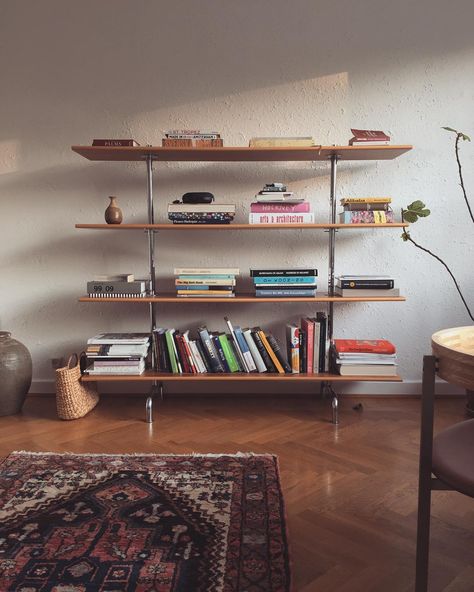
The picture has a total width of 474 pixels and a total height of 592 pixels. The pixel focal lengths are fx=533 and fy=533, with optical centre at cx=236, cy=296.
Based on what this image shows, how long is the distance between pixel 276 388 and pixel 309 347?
0.48m

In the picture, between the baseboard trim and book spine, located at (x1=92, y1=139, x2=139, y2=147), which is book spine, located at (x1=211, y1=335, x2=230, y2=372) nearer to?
the baseboard trim

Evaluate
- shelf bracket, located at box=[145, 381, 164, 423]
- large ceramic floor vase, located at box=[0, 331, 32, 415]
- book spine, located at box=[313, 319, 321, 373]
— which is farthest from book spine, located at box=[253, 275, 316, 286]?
large ceramic floor vase, located at box=[0, 331, 32, 415]

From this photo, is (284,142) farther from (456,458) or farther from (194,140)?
(456,458)

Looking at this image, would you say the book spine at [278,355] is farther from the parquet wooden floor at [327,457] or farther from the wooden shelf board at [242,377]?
the parquet wooden floor at [327,457]

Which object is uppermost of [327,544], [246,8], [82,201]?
[246,8]

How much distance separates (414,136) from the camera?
3.05 meters

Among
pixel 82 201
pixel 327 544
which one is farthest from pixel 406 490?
pixel 82 201

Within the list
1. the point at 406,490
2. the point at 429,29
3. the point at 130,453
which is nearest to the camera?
the point at 406,490

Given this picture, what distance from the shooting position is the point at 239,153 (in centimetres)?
279

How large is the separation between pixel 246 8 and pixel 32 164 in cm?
152

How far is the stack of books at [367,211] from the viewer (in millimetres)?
Result: 2768

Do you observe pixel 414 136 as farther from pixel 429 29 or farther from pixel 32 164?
pixel 32 164

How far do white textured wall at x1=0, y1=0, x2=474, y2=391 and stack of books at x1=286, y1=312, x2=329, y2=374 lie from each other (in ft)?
1.11

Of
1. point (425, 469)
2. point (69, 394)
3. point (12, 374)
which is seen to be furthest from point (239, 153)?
point (425, 469)
